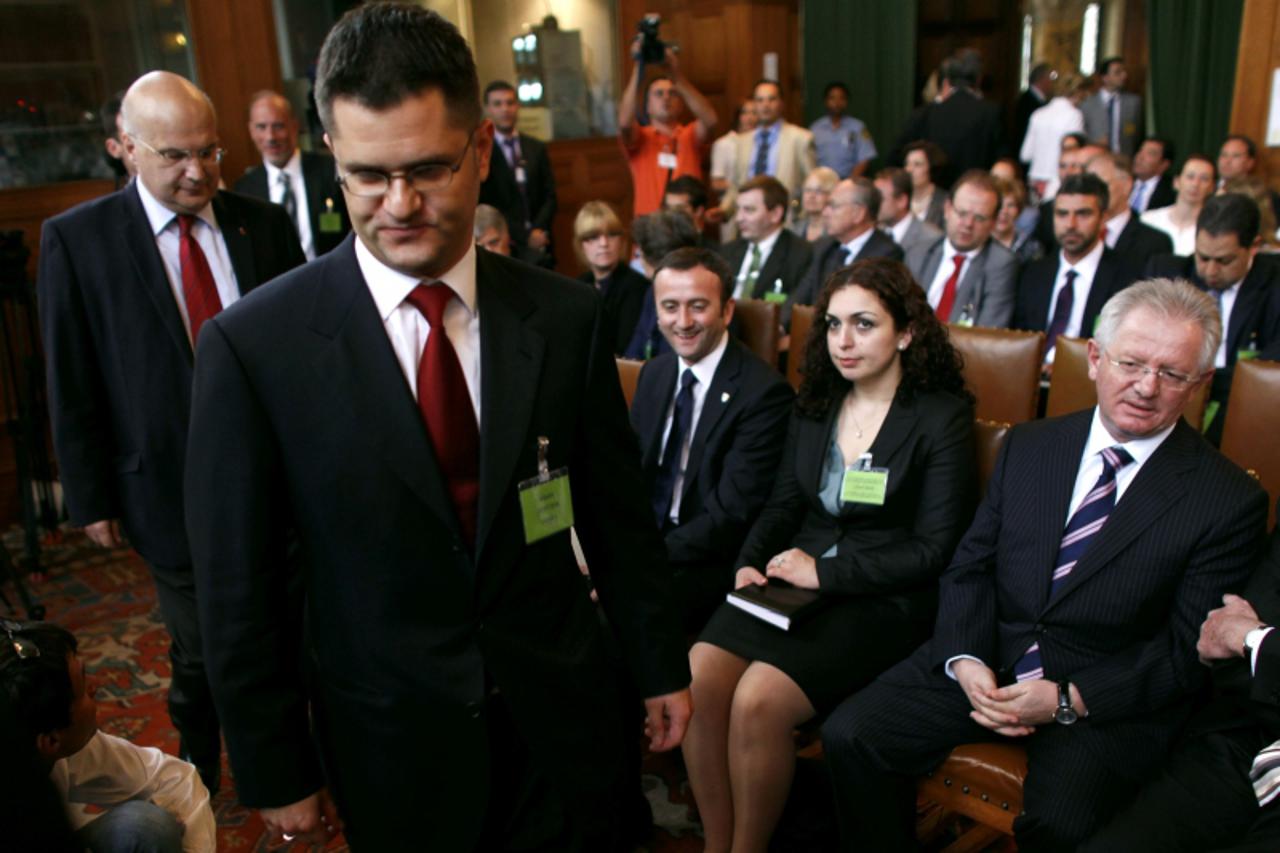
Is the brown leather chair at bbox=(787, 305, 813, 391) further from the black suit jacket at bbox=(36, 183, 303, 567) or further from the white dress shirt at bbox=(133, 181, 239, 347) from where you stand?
the black suit jacket at bbox=(36, 183, 303, 567)

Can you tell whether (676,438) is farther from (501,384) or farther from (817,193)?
(817,193)

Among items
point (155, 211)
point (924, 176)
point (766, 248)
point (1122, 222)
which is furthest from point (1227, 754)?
point (924, 176)

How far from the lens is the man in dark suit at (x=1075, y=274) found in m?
3.99

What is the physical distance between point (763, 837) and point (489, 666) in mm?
1259

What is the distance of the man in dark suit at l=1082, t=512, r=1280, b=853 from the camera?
66.3 inches

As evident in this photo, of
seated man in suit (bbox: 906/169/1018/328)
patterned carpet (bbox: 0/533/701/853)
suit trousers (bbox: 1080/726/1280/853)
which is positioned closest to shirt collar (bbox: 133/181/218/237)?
patterned carpet (bbox: 0/533/701/853)

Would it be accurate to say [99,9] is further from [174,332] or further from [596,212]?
[174,332]

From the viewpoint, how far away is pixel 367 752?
1.26 metres

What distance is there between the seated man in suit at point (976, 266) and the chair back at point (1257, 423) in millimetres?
1755

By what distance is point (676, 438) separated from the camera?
2.92 metres

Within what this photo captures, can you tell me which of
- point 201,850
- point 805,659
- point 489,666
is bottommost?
point 201,850

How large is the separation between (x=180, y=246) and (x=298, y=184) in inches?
93.6

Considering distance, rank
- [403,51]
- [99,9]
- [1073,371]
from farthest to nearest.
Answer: [99,9] < [1073,371] < [403,51]

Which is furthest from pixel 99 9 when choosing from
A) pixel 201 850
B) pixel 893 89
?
pixel 893 89
